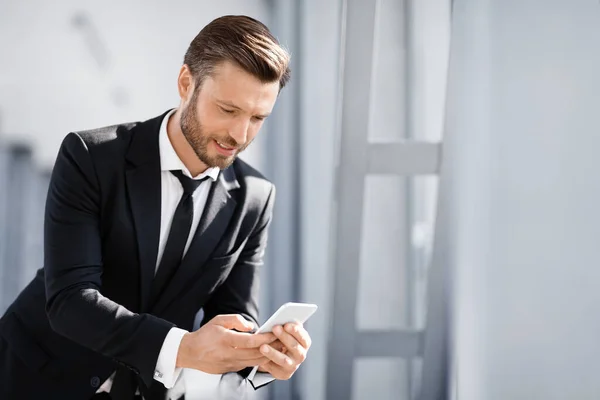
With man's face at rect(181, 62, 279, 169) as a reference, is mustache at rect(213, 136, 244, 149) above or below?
below

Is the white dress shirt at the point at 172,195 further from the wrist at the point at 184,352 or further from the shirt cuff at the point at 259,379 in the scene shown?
the wrist at the point at 184,352

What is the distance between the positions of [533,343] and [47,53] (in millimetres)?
2702

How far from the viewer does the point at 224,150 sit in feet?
5.50

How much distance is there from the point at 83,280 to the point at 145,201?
9.4 inches

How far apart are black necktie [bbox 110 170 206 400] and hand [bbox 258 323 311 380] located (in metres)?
0.33

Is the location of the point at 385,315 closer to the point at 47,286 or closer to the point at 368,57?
the point at 368,57

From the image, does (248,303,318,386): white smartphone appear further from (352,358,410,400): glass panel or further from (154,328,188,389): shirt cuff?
(352,358,410,400): glass panel

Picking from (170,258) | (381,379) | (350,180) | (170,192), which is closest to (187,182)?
(170,192)

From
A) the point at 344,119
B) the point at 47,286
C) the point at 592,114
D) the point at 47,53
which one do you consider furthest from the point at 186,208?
the point at 47,53

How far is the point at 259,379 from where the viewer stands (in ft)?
5.34

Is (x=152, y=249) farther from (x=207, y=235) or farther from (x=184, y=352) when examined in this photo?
(x=184, y=352)

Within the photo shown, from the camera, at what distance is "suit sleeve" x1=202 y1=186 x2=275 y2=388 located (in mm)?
1860

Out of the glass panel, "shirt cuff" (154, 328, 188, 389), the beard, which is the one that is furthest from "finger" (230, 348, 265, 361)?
the glass panel

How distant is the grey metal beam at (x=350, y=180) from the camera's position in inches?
96.1
